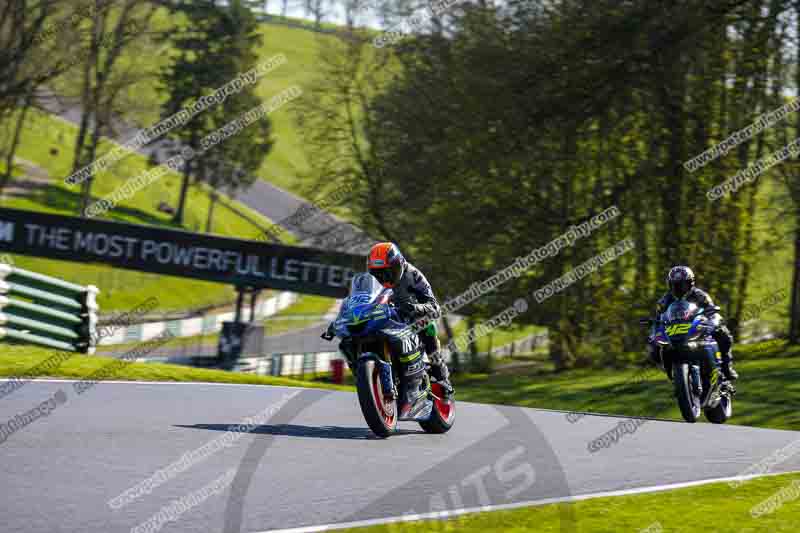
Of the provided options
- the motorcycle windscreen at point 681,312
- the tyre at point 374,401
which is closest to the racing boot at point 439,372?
the tyre at point 374,401

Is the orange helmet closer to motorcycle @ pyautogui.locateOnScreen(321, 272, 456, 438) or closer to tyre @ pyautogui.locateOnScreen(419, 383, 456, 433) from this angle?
motorcycle @ pyautogui.locateOnScreen(321, 272, 456, 438)

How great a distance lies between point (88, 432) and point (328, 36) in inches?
1094

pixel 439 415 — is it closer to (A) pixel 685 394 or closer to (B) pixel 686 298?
(A) pixel 685 394

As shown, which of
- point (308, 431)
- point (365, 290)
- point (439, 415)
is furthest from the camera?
point (439, 415)

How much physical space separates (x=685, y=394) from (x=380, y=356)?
5.37 metres

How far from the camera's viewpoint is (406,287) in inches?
406

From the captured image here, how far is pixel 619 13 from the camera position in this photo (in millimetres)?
24469

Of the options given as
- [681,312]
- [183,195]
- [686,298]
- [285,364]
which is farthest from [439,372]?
[183,195]

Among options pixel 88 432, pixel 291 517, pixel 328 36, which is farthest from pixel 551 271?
pixel 291 517

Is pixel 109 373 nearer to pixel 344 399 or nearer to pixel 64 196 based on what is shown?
pixel 344 399

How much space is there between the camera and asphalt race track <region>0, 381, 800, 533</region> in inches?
255

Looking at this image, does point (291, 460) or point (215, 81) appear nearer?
point (291, 460)

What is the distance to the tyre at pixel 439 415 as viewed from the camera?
10.6 meters

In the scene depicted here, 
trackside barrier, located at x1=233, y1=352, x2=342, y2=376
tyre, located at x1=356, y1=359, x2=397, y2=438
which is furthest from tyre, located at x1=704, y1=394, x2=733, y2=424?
trackside barrier, located at x1=233, y1=352, x2=342, y2=376
